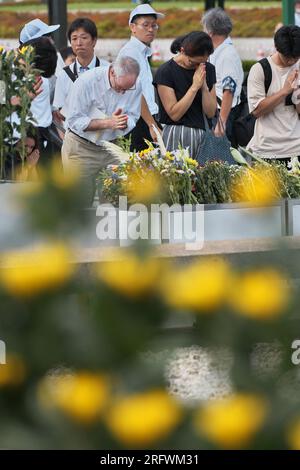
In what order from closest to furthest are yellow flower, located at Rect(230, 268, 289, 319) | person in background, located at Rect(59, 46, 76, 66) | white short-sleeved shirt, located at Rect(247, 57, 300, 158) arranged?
yellow flower, located at Rect(230, 268, 289, 319) → white short-sleeved shirt, located at Rect(247, 57, 300, 158) → person in background, located at Rect(59, 46, 76, 66)

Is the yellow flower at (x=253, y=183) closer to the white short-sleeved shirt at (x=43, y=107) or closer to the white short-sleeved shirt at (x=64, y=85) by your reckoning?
the white short-sleeved shirt at (x=64, y=85)

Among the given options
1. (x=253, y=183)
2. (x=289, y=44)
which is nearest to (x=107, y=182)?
(x=253, y=183)

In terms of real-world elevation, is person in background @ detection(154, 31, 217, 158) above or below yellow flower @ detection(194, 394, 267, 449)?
above

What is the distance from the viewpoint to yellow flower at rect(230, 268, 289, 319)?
1.20 meters

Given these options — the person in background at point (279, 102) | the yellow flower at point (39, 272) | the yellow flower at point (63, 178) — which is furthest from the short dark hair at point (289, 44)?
the yellow flower at point (39, 272)

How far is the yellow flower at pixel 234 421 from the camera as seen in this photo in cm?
111

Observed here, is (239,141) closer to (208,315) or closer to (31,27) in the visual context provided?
(31,27)

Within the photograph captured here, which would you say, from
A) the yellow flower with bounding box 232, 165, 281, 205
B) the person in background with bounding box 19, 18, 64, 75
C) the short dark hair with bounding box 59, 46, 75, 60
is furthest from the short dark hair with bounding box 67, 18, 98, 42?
the yellow flower with bounding box 232, 165, 281, 205

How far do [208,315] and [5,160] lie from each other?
6.35 meters

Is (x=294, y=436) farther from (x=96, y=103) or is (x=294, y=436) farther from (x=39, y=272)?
(x=96, y=103)

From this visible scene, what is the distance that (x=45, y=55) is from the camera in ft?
28.0

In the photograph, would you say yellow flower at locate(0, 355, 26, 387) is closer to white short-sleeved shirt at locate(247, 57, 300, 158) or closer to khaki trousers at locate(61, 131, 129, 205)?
khaki trousers at locate(61, 131, 129, 205)

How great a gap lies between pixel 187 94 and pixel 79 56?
131 cm

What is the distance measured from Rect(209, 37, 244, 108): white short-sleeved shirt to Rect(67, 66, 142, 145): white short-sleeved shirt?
1552mm
